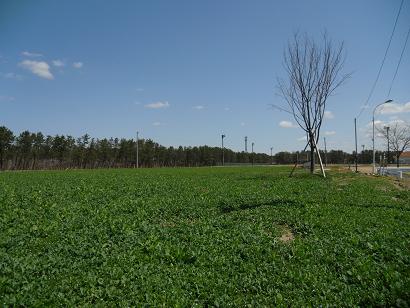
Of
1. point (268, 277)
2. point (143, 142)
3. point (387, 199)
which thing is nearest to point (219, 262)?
point (268, 277)

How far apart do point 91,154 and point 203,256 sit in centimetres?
9688

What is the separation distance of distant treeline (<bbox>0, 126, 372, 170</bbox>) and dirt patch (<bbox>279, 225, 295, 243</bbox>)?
61.3m

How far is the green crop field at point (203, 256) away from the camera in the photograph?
5465 mm

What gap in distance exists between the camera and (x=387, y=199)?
1571 centimetres

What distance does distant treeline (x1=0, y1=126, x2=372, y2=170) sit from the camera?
8556cm

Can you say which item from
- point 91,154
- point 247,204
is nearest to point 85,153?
point 91,154

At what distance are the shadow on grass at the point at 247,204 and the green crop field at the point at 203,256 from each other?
0.82 m

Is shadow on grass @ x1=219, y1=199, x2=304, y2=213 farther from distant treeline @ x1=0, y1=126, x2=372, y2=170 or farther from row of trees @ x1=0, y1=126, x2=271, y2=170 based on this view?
row of trees @ x1=0, y1=126, x2=271, y2=170

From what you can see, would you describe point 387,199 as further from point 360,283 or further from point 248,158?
point 248,158

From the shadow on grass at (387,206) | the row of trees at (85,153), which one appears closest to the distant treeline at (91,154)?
the row of trees at (85,153)

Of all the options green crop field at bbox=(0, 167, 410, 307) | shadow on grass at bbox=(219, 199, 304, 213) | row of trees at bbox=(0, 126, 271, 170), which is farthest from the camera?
row of trees at bbox=(0, 126, 271, 170)

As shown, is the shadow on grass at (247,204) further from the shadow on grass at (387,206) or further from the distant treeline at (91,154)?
the distant treeline at (91,154)

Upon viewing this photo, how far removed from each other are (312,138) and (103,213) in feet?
83.1

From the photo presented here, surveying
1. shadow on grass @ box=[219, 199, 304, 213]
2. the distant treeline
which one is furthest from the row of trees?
shadow on grass @ box=[219, 199, 304, 213]
